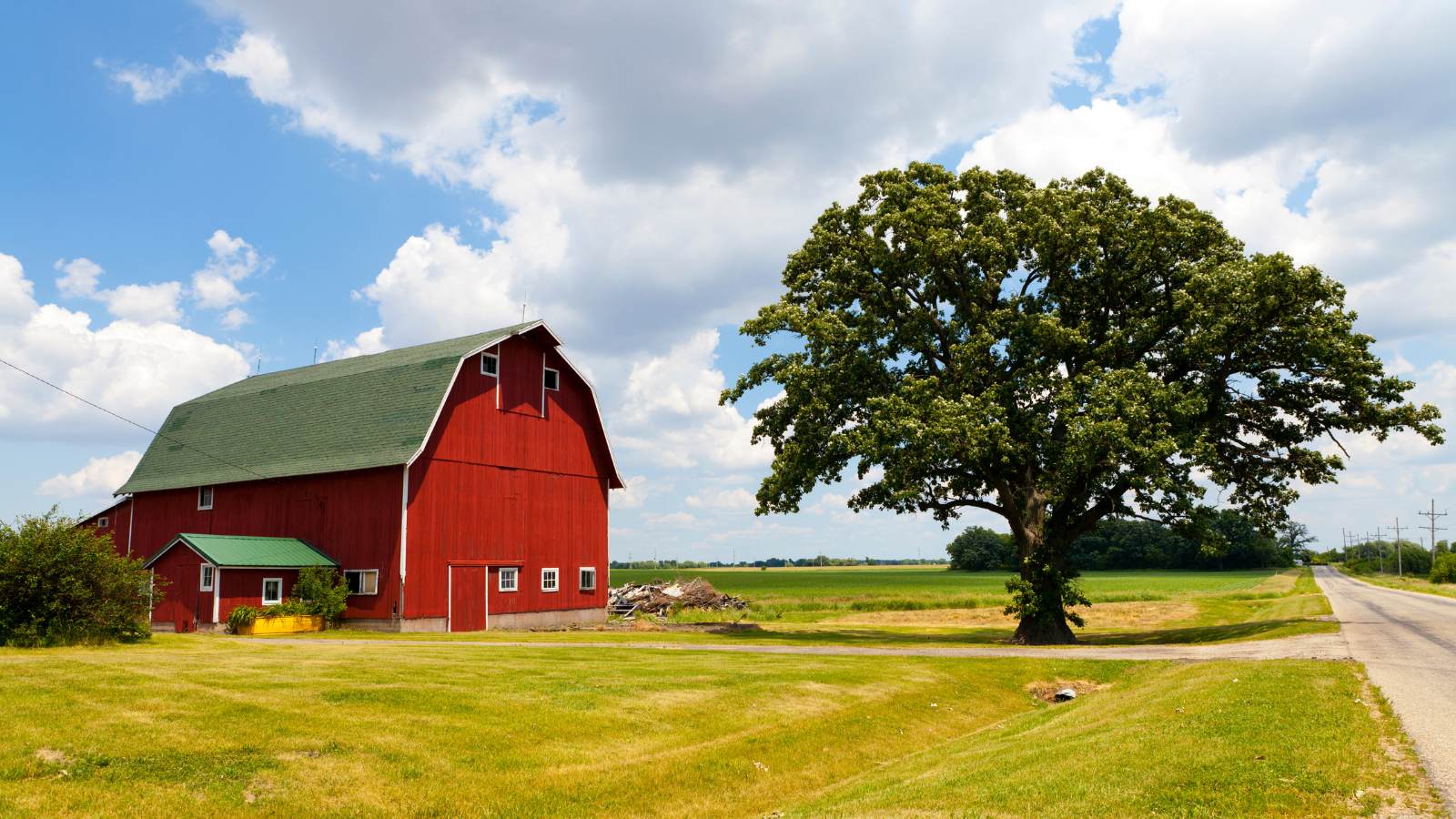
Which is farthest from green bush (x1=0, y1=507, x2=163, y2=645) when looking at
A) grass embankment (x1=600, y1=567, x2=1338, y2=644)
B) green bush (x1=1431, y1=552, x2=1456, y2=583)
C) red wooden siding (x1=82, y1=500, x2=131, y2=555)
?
green bush (x1=1431, y1=552, x2=1456, y2=583)

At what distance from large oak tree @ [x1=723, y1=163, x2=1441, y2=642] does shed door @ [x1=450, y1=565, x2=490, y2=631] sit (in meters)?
12.5

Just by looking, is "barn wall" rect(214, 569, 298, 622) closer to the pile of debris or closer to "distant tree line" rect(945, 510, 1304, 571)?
the pile of debris

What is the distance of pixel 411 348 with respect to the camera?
4538 centimetres

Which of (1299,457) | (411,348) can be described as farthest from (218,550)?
(1299,457)

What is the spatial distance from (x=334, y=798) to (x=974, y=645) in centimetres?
2466

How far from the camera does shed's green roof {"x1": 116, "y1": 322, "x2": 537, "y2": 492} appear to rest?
3778 cm

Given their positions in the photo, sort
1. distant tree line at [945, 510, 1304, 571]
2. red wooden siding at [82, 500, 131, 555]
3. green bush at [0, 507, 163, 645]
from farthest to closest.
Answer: distant tree line at [945, 510, 1304, 571], red wooden siding at [82, 500, 131, 555], green bush at [0, 507, 163, 645]

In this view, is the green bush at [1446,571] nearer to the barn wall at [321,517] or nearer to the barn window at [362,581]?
the barn wall at [321,517]

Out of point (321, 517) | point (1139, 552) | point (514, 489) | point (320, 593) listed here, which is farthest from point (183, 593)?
point (1139, 552)

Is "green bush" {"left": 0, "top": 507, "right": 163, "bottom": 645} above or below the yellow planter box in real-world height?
above

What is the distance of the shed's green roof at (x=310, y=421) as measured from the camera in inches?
1487

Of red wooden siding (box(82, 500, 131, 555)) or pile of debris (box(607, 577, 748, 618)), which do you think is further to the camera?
pile of debris (box(607, 577, 748, 618))

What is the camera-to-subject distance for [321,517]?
127 feet

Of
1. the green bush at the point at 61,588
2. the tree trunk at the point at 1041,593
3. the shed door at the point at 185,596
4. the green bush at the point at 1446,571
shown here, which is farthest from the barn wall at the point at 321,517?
the green bush at the point at 1446,571
